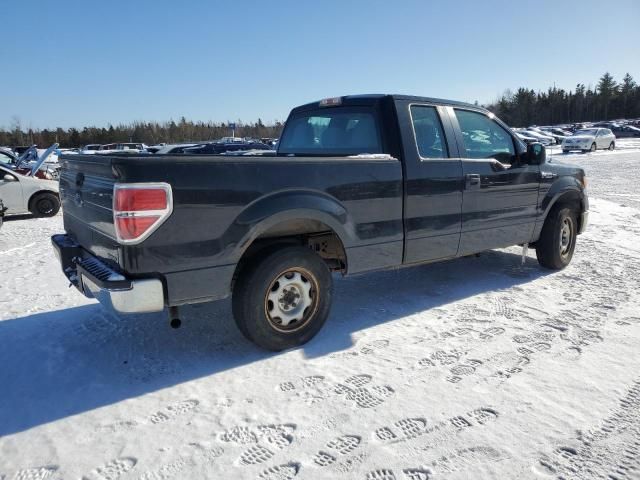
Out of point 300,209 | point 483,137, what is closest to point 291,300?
point 300,209

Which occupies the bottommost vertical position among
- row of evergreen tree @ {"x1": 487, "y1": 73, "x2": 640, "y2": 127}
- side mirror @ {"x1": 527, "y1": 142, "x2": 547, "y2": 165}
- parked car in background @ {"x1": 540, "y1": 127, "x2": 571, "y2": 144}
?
side mirror @ {"x1": 527, "y1": 142, "x2": 547, "y2": 165}

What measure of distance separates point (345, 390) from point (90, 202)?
7.17ft

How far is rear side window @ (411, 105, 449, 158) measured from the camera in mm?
4330

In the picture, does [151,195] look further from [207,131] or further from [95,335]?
[207,131]

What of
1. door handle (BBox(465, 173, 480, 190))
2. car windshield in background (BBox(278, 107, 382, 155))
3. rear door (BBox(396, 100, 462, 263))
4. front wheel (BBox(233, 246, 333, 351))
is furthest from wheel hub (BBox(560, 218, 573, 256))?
front wheel (BBox(233, 246, 333, 351))

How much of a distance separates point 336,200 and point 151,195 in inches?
55.1

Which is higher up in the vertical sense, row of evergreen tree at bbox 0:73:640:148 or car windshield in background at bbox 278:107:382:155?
row of evergreen tree at bbox 0:73:640:148

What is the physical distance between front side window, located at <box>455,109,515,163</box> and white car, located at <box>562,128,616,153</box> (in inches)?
1200

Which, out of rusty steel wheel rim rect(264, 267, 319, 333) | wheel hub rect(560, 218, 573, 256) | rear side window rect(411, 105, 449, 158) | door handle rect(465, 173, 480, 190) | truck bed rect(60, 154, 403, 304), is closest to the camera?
truck bed rect(60, 154, 403, 304)

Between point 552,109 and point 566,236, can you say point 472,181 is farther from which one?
point 552,109

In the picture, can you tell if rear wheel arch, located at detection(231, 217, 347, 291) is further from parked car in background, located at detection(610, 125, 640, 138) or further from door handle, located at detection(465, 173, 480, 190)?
parked car in background, located at detection(610, 125, 640, 138)

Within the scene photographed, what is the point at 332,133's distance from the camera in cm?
474

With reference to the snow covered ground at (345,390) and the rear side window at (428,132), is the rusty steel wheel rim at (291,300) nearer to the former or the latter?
the snow covered ground at (345,390)

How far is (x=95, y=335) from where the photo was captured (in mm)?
3955
